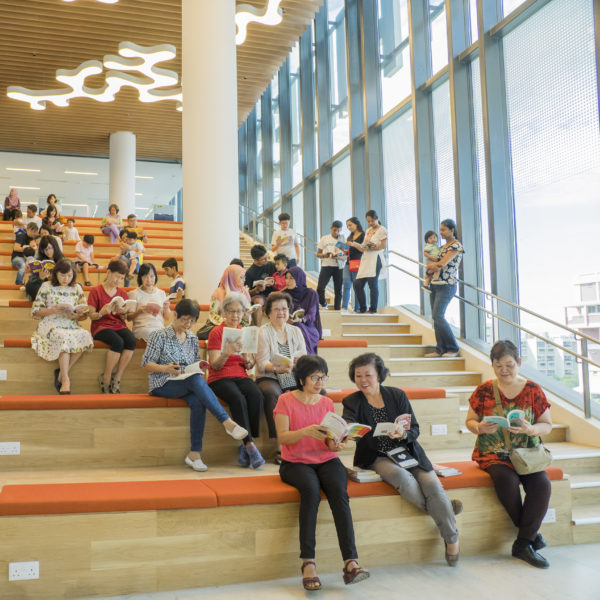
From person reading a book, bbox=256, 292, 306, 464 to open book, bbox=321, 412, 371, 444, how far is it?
1.10 metres

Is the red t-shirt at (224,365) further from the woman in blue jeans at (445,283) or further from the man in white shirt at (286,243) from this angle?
the man in white shirt at (286,243)

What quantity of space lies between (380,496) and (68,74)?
31.4ft

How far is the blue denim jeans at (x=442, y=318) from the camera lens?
6562 mm

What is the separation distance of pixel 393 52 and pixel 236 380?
6690 millimetres

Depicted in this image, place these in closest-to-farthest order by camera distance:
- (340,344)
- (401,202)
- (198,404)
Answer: (198,404) → (340,344) → (401,202)

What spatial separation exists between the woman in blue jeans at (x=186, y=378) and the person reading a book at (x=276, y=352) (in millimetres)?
424

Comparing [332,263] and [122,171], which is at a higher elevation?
[122,171]

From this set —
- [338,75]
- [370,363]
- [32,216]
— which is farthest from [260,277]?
[32,216]

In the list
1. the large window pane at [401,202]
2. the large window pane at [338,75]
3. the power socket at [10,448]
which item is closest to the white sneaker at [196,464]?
the power socket at [10,448]

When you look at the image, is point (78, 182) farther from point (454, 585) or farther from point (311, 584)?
point (454, 585)

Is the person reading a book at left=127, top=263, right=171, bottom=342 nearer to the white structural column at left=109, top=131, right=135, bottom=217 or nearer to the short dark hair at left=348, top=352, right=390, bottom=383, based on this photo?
the short dark hair at left=348, top=352, right=390, bottom=383

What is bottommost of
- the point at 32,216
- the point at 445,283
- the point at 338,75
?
the point at 445,283

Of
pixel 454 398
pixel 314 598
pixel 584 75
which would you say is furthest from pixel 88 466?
pixel 584 75

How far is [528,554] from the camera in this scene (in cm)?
338
